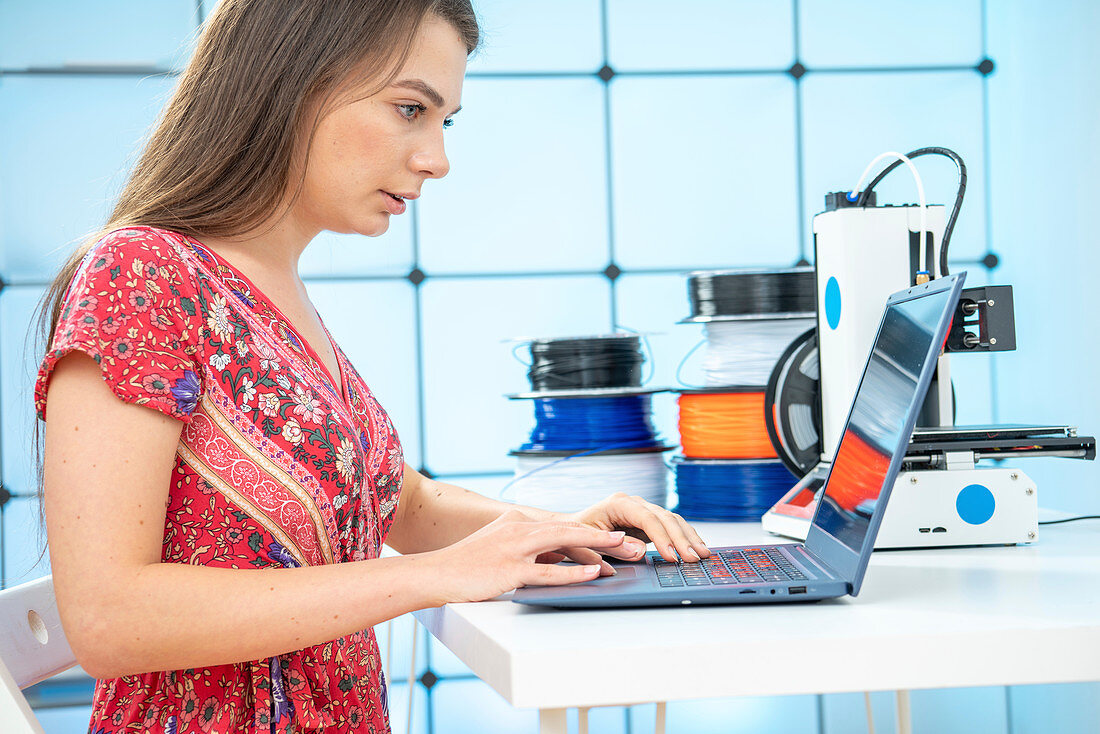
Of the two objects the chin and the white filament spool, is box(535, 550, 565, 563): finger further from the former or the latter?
the white filament spool

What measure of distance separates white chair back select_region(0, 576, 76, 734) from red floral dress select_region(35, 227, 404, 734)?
11 centimetres

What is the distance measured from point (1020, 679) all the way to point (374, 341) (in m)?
1.92

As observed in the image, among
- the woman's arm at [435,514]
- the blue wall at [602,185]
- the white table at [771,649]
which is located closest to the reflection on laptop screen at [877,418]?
the white table at [771,649]

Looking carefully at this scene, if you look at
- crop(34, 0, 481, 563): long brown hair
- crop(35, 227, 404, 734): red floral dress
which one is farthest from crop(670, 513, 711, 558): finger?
crop(34, 0, 481, 563): long brown hair

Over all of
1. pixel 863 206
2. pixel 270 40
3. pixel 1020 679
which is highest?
pixel 270 40

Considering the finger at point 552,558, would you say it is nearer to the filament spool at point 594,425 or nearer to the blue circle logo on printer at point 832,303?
the blue circle logo on printer at point 832,303

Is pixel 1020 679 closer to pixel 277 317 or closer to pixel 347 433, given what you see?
pixel 347 433

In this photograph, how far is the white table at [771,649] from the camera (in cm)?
71

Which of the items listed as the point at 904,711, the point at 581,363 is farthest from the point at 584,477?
the point at 904,711

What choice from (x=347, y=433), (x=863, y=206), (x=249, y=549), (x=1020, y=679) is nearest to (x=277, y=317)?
(x=347, y=433)

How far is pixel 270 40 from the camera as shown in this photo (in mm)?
1064

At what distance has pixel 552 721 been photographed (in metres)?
0.80

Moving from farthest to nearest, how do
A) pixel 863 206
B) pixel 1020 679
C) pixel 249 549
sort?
pixel 863 206 → pixel 249 549 → pixel 1020 679

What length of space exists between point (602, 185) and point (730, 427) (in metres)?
0.93
